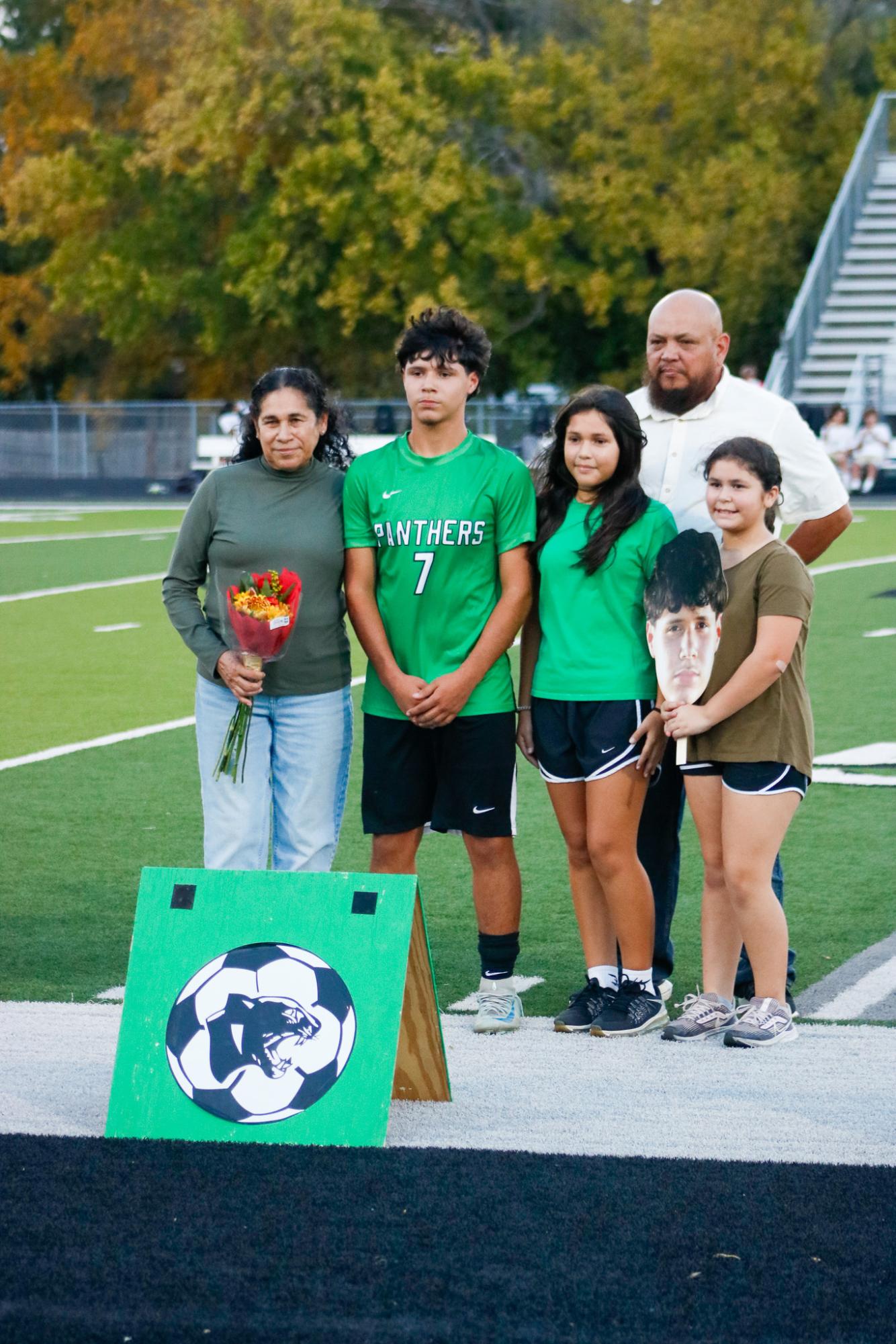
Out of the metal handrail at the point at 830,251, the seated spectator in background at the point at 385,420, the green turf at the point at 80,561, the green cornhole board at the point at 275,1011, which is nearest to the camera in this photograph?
the green cornhole board at the point at 275,1011

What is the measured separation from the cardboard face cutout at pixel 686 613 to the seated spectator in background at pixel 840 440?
23.5 meters

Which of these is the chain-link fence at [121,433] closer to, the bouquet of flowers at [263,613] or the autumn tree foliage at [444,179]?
the autumn tree foliage at [444,179]

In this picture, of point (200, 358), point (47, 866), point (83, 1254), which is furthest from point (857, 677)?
point (200, 358)

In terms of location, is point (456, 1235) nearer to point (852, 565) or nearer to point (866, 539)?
point (852, 565)

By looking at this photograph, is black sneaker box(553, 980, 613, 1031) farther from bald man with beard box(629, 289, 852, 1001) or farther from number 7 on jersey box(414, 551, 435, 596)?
number 7 on jersey box(414, 551, 435, 596)

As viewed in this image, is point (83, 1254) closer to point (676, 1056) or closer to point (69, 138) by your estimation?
point (676, 1056)

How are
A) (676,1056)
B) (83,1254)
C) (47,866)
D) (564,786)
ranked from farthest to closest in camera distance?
1. (47,866)
2. (564,786)
3. (676,1056)
4. (83,1254)

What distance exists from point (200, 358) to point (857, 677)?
32.1 metres

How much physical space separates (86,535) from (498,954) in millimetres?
18528

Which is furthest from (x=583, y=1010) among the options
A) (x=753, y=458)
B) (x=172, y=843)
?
(x=172, y=843)

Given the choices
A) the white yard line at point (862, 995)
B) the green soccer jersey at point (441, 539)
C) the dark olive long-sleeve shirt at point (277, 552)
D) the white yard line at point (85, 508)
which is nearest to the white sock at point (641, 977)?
the white yard line at point (862, 995)

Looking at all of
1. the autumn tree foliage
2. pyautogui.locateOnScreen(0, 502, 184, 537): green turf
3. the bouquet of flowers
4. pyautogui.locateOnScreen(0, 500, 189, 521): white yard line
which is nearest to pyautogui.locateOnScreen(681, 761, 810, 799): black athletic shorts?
the bouquet of flowers

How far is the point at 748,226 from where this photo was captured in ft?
114

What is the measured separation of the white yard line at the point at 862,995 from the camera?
5121 mm
